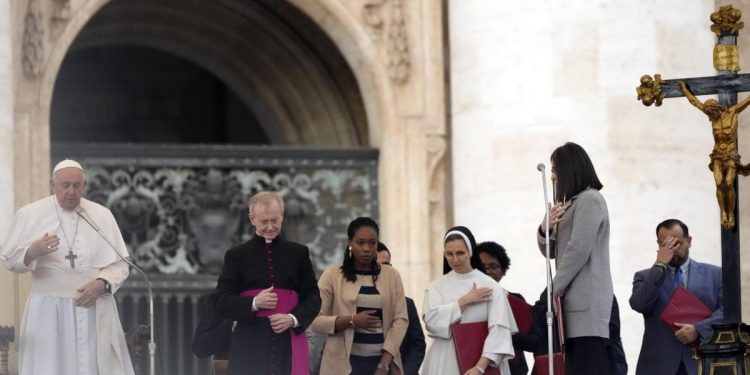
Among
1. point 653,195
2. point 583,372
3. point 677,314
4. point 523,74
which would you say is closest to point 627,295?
point 653,195

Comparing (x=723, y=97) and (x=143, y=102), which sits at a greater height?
(x=143, y=102)

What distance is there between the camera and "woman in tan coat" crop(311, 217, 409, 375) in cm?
1142

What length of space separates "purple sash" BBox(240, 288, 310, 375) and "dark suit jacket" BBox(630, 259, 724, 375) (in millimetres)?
1851

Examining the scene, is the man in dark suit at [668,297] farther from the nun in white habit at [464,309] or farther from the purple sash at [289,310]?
the purple sash at [289,310]

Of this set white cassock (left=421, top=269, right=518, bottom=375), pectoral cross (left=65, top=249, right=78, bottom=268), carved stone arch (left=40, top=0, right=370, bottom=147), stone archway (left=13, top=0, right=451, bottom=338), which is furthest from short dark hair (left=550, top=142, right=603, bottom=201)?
carved stone arch (left=40, top=0, right=370, bottom=147)

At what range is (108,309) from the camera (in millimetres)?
11273

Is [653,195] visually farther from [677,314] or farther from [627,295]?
[677,314]

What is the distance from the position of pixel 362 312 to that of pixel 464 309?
0.54 meters

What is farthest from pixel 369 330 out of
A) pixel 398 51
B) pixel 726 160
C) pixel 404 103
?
pixel 398 51

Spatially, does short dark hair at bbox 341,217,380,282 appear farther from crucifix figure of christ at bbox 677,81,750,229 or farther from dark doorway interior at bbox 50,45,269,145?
dark doorway interior at bbox 50,45,269,145

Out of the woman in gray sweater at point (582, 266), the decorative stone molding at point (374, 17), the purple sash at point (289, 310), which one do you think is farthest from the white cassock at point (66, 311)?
the decorative stone molding at point (374, 17)

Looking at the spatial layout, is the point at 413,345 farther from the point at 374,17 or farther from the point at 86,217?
the point at 374,17

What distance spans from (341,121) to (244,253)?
6.60 metres

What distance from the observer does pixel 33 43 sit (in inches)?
588
